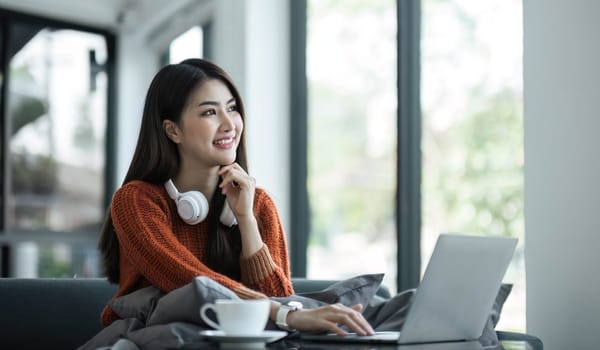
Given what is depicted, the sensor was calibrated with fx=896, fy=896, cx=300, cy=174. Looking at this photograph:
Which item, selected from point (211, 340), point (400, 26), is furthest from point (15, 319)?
point (400, 26)

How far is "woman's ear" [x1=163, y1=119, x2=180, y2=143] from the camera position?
2.26 m

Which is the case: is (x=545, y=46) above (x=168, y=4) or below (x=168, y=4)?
below

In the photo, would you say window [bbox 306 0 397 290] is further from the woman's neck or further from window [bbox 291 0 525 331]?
the woman's neck

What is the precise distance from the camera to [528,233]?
2.46 metres

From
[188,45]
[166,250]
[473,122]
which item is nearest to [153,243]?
[166,250]

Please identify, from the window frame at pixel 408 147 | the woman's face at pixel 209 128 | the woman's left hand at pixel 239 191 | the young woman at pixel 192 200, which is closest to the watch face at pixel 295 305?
the young woman at pixel 192 200

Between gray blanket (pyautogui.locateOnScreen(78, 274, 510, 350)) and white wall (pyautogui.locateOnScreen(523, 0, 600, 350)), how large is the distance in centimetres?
19

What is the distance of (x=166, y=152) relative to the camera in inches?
89.0

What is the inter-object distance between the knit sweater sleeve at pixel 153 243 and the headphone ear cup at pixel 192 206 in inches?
1.7

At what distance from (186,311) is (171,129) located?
0.69 m

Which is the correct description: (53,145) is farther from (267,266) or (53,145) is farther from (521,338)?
(521,338)

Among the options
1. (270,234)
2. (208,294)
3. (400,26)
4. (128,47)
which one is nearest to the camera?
(208,294)

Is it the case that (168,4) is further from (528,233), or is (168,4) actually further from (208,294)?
(208,294)

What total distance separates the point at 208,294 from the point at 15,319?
931mm
